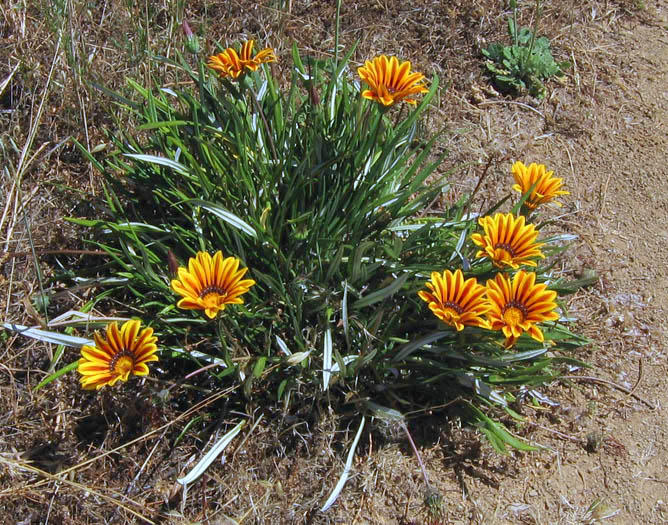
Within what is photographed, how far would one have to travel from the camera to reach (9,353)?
218cm

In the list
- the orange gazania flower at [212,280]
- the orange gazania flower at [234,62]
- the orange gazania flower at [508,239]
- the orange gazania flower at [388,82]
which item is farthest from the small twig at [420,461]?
the orange gazania flower at [234,62]

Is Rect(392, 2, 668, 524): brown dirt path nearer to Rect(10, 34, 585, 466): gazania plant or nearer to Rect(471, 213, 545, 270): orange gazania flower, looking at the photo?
Rect(10, 34, 585, 466): gazania plant

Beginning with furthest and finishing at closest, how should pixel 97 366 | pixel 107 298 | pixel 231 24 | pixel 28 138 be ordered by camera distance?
pixel 231 24 < pixel 28 138 < pixel 107 298 < pixel 97 366

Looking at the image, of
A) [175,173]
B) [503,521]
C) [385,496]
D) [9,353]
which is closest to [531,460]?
[503,521]

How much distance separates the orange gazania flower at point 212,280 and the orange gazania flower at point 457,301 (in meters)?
0.47

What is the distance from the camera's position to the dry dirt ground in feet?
6.44

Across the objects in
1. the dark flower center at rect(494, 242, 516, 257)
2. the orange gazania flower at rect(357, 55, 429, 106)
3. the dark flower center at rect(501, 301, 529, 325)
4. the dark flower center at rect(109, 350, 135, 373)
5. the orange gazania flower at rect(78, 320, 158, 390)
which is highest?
the orange gazania flower at rect(357, 55, 429, 106)

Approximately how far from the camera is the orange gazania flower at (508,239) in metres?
1.71

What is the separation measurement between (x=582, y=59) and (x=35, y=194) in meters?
2.59

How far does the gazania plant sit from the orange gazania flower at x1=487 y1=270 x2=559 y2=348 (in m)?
0.05

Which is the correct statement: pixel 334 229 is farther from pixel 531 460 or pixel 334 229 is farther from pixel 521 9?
pixel 521 9

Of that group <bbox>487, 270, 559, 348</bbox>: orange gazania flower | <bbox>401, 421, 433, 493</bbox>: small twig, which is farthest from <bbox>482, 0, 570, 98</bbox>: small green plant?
<bbox>401, 421, 433, 493</bbox>: small twig

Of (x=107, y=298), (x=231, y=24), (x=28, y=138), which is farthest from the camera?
(x=231, y=24)

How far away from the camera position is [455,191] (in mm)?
2689
